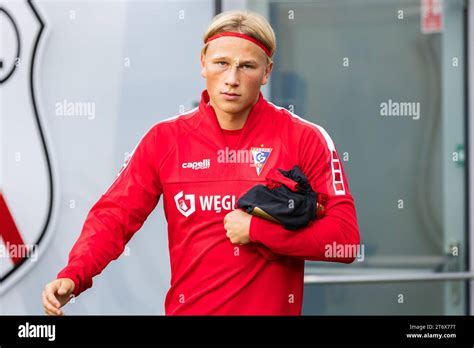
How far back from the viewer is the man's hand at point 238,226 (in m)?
2.27

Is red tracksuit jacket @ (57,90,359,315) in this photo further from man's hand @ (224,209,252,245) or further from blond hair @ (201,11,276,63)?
blond hair @ (201,11,276,63)

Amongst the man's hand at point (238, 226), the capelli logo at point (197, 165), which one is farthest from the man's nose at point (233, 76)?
the man's hand at point (238, 226)

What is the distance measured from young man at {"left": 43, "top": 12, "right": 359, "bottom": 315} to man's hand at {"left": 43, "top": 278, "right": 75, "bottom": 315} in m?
0.07

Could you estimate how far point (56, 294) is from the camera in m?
2.18

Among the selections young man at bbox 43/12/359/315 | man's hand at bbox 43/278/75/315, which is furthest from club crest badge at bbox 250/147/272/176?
man's hand at bbox 43/278/75/315

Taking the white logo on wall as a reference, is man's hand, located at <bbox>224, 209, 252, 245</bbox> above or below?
below

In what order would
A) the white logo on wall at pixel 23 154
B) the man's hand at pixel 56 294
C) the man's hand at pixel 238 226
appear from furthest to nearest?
the white logo on wall at pixel 23 154 → the man's hand at pixel 238 226 → the man's hand at pixel 56 294

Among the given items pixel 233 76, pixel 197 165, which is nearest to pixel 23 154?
pixel 197 165

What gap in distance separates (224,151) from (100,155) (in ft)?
2.83

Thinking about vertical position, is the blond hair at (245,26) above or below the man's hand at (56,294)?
above

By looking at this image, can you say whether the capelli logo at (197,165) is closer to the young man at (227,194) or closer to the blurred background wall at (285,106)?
the young man at (227,194)

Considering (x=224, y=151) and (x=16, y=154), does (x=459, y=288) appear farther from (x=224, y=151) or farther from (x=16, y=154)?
(x=16, y=154)

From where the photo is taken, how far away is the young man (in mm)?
2297

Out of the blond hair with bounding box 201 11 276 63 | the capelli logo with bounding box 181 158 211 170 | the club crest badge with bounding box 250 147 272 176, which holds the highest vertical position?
the blond hair with bounding box 201 11 276 63
